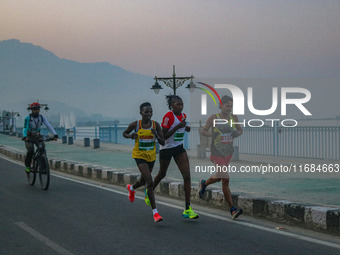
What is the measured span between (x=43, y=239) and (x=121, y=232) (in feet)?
3.29

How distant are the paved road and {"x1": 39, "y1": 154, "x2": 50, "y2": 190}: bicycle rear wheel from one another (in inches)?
44.4

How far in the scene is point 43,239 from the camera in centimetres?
549

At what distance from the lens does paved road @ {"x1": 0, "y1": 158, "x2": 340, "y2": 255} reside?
503 cm

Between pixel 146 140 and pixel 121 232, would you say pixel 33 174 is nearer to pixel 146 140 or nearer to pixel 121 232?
pixel 146 140

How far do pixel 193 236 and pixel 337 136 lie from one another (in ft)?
34.7

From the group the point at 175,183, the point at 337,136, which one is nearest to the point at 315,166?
the point at 337,136

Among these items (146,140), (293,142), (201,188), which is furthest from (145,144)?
(293,142)

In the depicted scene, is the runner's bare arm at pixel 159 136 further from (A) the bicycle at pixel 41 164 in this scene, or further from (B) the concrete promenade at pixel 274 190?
(A) the bicycle at pixel 41 164

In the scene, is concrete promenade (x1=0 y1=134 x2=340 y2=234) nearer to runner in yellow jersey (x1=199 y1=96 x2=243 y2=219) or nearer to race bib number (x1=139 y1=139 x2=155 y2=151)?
runner in yellow jersey (x1=199 y1=96 x2=243 y2=219)

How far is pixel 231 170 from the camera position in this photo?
Answer: 1261cm

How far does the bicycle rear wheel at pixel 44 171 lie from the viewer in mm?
9688

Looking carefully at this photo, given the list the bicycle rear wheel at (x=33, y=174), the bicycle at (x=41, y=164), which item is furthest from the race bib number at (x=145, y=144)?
the bicycle rear wheel at (x=33, y=174)

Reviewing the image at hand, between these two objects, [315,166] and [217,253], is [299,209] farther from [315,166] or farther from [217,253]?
[315,166]

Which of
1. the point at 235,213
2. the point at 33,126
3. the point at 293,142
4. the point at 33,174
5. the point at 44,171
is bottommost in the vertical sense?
the point at 235,213
